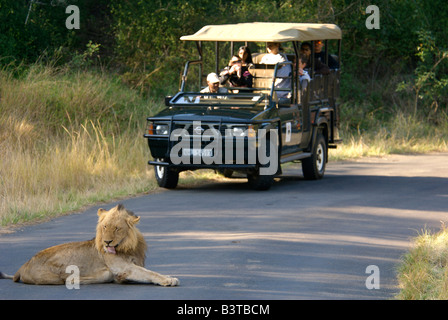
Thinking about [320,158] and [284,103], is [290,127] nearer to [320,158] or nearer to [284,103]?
[284,103]

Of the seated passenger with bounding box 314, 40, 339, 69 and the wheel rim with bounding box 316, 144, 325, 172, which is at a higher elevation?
the seated passenger with bounding box 314, 40, 339, 69

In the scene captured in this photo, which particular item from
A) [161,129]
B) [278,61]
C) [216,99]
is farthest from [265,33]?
[161,129]

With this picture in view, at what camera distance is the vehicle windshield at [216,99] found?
45.4 ft

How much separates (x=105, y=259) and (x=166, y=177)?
6463 mm

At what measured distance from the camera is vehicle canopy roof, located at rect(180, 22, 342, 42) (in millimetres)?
14203

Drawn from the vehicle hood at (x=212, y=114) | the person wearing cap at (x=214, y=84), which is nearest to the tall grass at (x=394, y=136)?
the person wearing cap at (x=214, y=84)

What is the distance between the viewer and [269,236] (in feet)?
32.6

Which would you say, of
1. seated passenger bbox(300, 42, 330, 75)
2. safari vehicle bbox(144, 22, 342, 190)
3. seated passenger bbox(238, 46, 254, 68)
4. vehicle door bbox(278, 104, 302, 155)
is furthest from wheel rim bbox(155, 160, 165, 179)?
seated passenger bbox(300, 42, 330, 75)

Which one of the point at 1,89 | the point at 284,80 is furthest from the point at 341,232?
the point at 1,89

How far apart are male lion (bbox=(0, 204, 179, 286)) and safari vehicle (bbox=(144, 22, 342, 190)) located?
18.1 ft

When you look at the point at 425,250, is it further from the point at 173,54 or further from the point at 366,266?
the point at 173,54

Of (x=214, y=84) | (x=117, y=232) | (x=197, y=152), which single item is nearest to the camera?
(x=117, y=232)

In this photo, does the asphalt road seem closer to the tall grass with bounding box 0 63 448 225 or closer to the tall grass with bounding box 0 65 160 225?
the tall grass with bounding box 0 65 160 225
